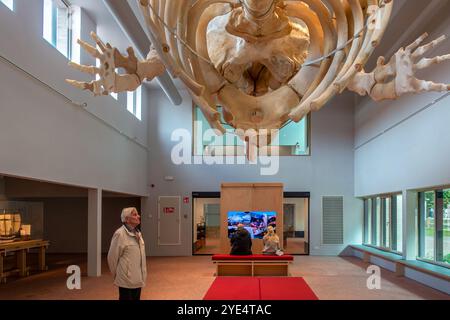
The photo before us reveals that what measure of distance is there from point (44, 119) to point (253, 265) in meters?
5.67

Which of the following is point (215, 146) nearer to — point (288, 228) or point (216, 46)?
point (288, 228)

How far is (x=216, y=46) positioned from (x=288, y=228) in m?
17.4

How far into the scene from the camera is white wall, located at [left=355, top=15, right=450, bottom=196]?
10.0 metres

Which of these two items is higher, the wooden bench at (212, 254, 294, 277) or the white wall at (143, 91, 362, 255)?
the white wall at (143, 91, 362, 255)

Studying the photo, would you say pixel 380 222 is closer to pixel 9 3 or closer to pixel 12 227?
pixel 12 227

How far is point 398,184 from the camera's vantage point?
13.1m

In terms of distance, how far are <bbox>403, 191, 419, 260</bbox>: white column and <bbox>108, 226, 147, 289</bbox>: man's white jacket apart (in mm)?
9390

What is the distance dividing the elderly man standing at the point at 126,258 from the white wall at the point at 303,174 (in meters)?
13.7

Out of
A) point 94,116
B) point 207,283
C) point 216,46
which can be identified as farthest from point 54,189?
point 216,46

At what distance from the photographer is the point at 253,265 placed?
11281mm

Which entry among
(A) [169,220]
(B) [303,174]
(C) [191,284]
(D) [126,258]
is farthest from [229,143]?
(D) [126,258]

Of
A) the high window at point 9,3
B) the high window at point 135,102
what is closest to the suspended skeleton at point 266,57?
the high window at point 9,3

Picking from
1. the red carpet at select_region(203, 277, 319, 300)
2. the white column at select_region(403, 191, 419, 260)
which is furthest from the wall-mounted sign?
the red carpet at select_region(203, 277, 319, 300)

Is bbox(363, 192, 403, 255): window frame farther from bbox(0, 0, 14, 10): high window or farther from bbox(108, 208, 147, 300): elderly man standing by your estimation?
bbox(0, 0, 14, 10): high window
